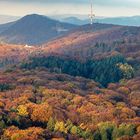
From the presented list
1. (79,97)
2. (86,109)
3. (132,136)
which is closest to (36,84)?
(79,97)

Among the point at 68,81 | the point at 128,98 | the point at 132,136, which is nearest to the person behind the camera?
the point at 132,136

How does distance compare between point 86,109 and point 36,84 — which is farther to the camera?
point 36,84

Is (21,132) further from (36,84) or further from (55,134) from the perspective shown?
(36,84)

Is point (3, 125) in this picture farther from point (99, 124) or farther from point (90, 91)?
point (90, 91)

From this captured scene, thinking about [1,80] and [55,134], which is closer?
[55,134]

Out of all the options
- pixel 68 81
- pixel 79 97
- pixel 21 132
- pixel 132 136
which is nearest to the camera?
pixel 21 132

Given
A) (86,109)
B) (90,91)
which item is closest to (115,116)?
(86,109)

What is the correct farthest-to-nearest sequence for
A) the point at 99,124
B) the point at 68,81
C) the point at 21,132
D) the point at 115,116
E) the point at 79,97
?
the point at 68,81 < the point at 79,97 < the point at 115,116 < the point at 99,124 < the point at 21,132

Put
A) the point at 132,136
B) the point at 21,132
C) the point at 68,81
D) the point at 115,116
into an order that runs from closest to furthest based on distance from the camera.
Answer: the point at 21,132
the point at 132,136
the point at 115,116
the point at 68,81
